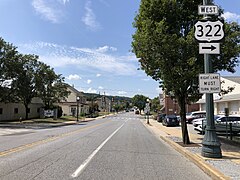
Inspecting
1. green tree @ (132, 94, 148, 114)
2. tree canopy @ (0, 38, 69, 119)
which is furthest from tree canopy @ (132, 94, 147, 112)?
tree canopy @ (0, 38, 69, 119)

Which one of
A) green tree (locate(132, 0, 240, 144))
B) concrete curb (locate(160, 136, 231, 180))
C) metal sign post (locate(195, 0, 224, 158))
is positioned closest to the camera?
concrete curb (locate(160, 136, 231, 180))

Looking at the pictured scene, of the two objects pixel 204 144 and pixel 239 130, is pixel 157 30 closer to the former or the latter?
pixel 204 144

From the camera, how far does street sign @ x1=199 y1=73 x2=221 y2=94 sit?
9.77m

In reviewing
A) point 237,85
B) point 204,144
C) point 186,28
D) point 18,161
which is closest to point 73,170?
point 18,161

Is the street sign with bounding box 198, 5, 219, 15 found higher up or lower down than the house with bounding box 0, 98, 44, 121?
higher up

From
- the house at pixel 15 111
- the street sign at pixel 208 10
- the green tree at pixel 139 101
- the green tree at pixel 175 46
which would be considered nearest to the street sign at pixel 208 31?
the street sign at pixel 208 10

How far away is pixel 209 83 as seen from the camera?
9.85 m

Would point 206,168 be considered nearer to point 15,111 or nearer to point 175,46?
point 175,46

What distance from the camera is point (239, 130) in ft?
61.9

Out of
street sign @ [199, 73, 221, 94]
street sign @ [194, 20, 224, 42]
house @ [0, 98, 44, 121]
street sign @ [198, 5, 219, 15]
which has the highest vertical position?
street sign @ [198, 5, 219, 15]

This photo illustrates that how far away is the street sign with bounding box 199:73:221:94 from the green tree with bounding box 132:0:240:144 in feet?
7.69

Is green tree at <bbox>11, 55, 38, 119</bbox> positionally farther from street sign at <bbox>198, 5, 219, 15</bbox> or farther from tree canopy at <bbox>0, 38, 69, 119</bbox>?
street sign at <bbox>198, 5, 219, 15</bbox>

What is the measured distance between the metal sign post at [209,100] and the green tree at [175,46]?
2.04 m

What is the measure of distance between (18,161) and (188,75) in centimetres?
766
